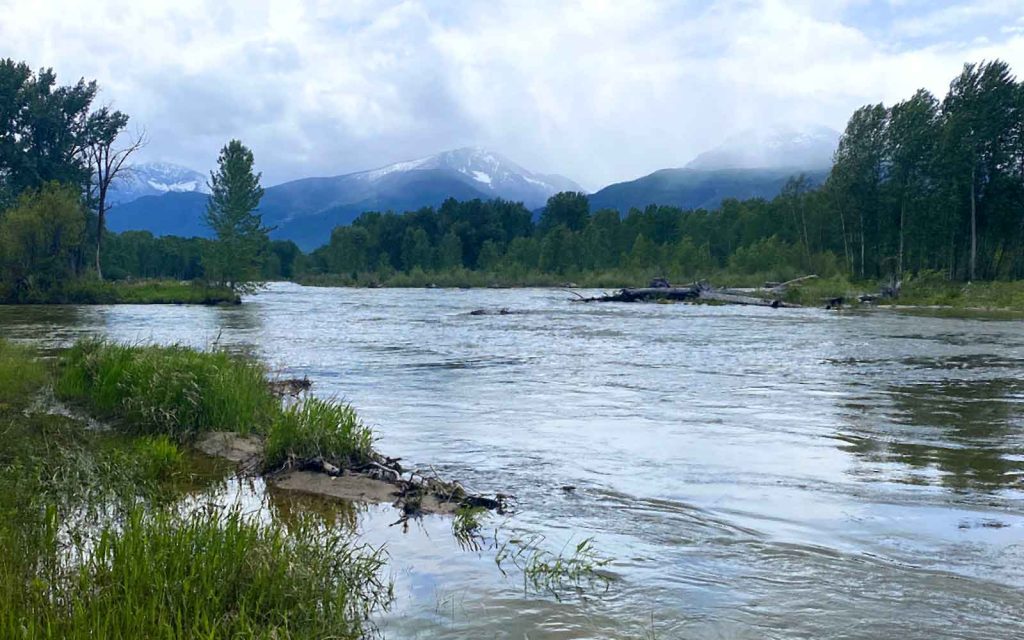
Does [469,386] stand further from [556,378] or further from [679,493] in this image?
[679,493]

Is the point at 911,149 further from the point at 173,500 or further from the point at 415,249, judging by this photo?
the point at 415,249

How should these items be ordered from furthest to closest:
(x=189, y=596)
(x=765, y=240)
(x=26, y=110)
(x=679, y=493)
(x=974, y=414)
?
(x=765, y=240), (x=26, y=110), (x=974, y=414), (x=679, y=493), (x=189, y=596)

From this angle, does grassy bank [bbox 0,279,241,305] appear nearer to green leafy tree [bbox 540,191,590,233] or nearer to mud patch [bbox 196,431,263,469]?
mud patch [bbox 196,431,263,469]

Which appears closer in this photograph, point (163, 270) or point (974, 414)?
point (974, 414)

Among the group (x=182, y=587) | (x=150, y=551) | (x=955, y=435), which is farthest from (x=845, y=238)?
(x=182, y=587)

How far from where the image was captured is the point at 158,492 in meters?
8.27

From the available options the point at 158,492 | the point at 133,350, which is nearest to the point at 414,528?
the point at 158,492

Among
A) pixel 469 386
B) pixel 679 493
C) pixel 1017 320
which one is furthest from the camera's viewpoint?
pixel 1017 320

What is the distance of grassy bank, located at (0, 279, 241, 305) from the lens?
54.1 m

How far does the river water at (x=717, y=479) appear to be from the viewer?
598 cm

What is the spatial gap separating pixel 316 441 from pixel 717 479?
4.81 m

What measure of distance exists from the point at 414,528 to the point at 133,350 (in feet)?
28.8

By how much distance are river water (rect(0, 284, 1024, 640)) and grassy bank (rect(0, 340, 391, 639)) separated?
2.34 ft

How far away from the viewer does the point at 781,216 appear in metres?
99.9
